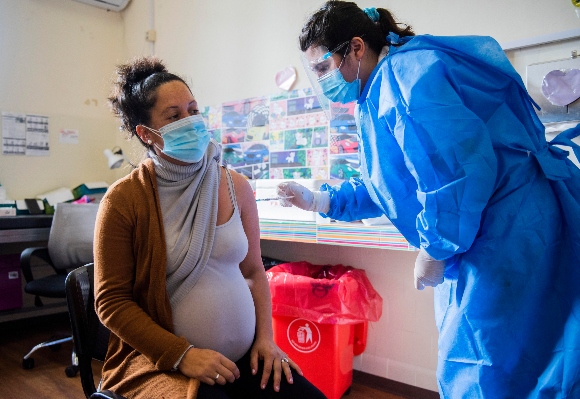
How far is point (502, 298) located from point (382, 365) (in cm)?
165

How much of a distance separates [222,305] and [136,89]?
687 millimetres

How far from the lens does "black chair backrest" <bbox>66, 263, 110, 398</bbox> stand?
1.10 metres

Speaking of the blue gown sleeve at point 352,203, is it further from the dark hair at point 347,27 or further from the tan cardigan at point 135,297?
the tan cardigan at point 135,297

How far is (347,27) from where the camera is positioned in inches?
42.8

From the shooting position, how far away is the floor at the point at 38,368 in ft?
7.22

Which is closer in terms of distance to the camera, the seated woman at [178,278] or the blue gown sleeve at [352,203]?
the seated woman at [178,278]

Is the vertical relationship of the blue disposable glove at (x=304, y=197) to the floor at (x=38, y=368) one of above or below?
above

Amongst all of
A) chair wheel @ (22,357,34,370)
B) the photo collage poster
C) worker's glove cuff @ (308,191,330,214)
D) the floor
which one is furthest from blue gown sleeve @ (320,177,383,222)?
chair wheel @ (22,357,34,370)

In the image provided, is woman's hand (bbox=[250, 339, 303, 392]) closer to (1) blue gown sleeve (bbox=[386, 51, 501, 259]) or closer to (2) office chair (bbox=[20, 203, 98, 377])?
(1) blue gown sleeve (bbox=[386, 51, 501, 259])

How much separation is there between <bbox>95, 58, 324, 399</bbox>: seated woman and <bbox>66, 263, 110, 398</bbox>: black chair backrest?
0.09 meters

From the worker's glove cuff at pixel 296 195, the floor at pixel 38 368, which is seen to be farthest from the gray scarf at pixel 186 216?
the floor at pixel 38 368

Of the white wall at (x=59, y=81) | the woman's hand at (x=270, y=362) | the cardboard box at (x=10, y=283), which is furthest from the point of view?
the white wall at (x=59, y=81)

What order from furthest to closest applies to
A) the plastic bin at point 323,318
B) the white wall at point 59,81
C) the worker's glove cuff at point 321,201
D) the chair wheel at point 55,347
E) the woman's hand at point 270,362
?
the white wall at point 59,81, the chair wheel at point 55,347, the plastic bin at point 323,318, the worker's glove cuff at point 321,201, the woman's hand at point 270,362

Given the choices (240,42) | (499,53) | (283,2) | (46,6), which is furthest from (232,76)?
(499,53)
